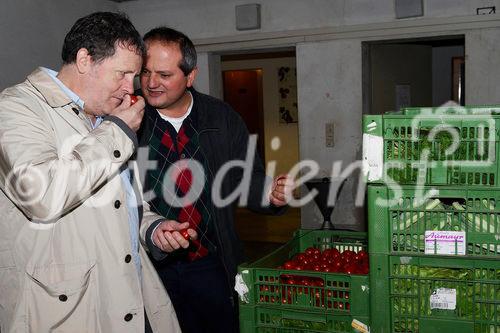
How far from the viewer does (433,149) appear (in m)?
1.73

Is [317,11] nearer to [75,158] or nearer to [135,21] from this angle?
[135,21]

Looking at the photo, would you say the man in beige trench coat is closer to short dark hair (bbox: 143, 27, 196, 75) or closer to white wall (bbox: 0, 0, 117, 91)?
short dark hair (bbox: 143, 27, 196, 75)

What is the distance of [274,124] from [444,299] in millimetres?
7905

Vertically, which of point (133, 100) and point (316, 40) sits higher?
point (316, 40)

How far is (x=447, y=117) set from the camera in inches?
66.9

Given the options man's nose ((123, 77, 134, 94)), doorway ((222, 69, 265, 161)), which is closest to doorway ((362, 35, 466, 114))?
doorway ((222, 69, 265, 161))

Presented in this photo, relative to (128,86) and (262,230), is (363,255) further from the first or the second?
(262,230)

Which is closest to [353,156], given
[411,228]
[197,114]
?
[197,114]

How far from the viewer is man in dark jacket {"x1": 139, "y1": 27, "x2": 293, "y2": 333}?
2.43m

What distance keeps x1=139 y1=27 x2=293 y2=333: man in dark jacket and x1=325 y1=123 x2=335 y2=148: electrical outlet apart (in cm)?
261

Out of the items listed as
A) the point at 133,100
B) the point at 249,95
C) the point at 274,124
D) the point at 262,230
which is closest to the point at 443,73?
the point at 274,124

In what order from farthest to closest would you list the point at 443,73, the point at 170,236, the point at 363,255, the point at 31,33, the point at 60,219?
1. the point at 443,73
2. the point at 31,33
3. the point at 363,255
4. the point at 170,236
5. the point at 60,219

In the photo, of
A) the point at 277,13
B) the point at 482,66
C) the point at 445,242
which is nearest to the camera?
the point at 445,242

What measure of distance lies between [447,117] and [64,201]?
1181 mm
